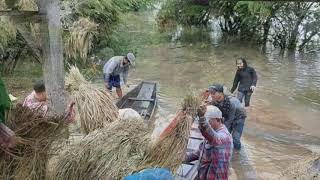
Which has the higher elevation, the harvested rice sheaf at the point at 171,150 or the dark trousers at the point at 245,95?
the harvested rice sheaf at the point at 171,150

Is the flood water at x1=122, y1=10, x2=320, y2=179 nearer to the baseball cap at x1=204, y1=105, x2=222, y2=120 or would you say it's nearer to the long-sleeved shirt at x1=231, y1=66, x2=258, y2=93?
the baseball cap at x1=204, y1=105, x2=222, y2=120

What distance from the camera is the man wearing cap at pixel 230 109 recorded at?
7336 mm

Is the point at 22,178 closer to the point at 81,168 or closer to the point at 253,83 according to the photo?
the point at 81,168

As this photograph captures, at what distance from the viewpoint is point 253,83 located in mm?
10078

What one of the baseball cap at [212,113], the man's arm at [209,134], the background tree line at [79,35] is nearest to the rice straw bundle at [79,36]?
the background tree line at [79,35]

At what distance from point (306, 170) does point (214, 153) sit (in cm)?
111

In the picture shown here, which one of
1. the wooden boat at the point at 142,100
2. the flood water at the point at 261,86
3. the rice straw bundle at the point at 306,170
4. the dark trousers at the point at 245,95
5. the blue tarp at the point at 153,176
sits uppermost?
the blue tarp at the point at 153,176

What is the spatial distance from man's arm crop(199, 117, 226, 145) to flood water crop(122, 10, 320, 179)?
1.00 meters

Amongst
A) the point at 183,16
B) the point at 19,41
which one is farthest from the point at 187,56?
the point at 19,41

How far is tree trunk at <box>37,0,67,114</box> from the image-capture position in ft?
17.8

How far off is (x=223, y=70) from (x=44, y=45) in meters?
12.2

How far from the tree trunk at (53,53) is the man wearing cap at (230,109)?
2.52m

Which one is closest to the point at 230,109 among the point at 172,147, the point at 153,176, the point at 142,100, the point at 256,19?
the point at 172,147

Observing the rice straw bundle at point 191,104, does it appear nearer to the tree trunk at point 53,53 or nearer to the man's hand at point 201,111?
the man's hand at point 201,111
